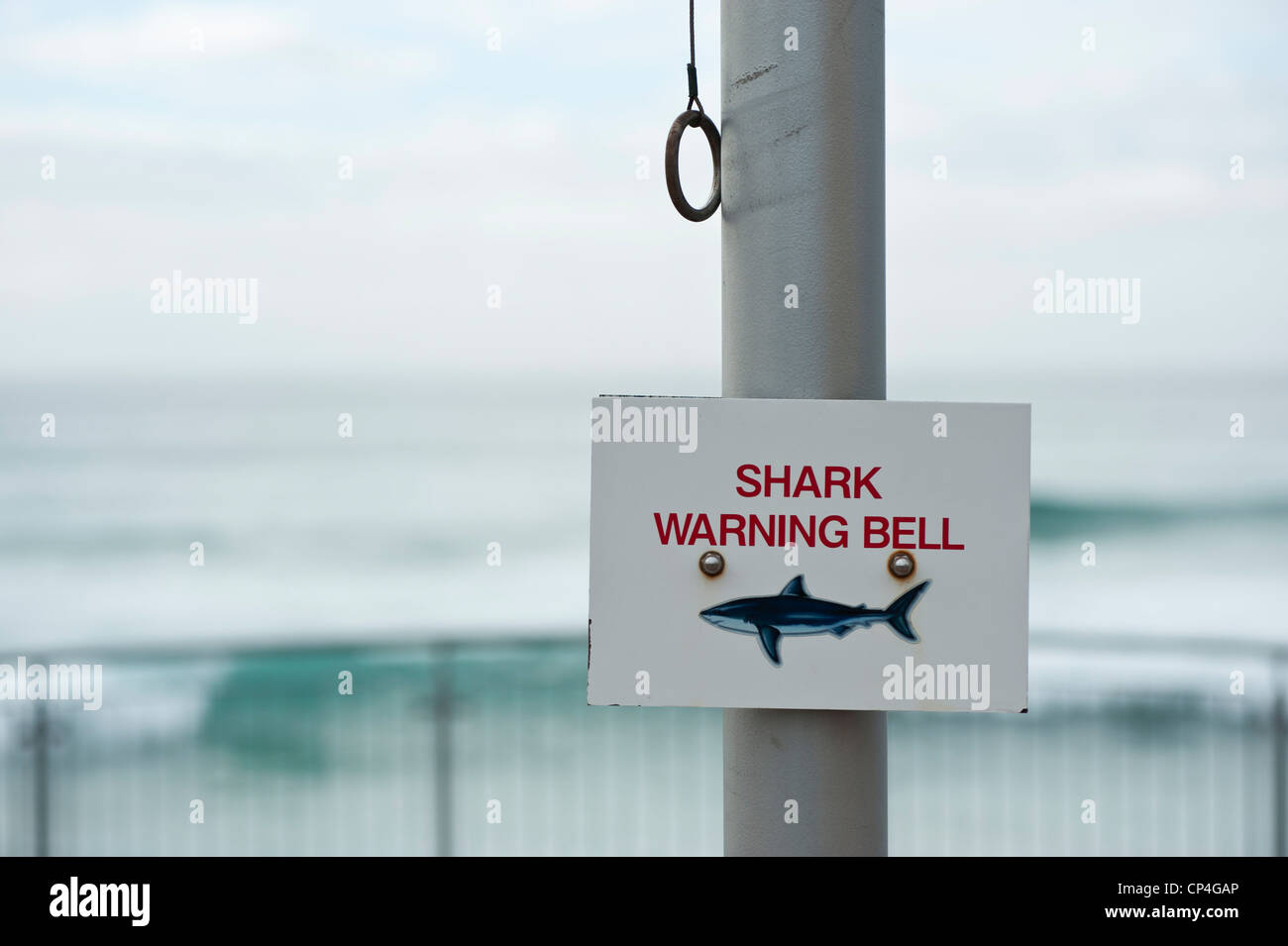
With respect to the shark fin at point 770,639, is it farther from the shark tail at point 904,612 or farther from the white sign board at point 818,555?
the shark tail at point 904,612

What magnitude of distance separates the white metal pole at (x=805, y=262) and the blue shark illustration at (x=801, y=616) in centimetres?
12

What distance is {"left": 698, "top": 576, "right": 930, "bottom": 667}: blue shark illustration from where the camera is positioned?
173 cm

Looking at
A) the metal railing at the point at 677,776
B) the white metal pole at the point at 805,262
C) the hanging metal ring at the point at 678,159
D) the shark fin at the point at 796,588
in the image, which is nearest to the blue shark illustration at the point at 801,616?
the shark fin at the point at 796,588

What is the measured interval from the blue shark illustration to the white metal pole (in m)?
0.12

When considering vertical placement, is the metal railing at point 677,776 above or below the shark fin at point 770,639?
below

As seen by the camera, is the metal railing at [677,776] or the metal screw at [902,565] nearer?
the metal screw at [902,565]

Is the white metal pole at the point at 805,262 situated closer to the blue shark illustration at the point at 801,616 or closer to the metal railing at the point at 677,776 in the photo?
the blue shark illustration at the point at 801,616

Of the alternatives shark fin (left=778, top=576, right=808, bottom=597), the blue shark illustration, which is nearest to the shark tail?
the blue shark illustration

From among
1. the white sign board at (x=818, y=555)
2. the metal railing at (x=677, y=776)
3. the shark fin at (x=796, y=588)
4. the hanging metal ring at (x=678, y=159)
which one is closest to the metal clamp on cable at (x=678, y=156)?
the hanging metal ring at (x=678, y=159)

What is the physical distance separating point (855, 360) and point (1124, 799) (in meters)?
4.80

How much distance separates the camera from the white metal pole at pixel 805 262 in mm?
1733

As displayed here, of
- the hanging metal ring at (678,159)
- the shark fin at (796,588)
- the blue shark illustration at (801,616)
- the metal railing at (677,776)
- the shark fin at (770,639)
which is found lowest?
the metal railing at (677,776)

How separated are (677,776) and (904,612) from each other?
14.0 ft

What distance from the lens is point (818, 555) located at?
1.75 metres
